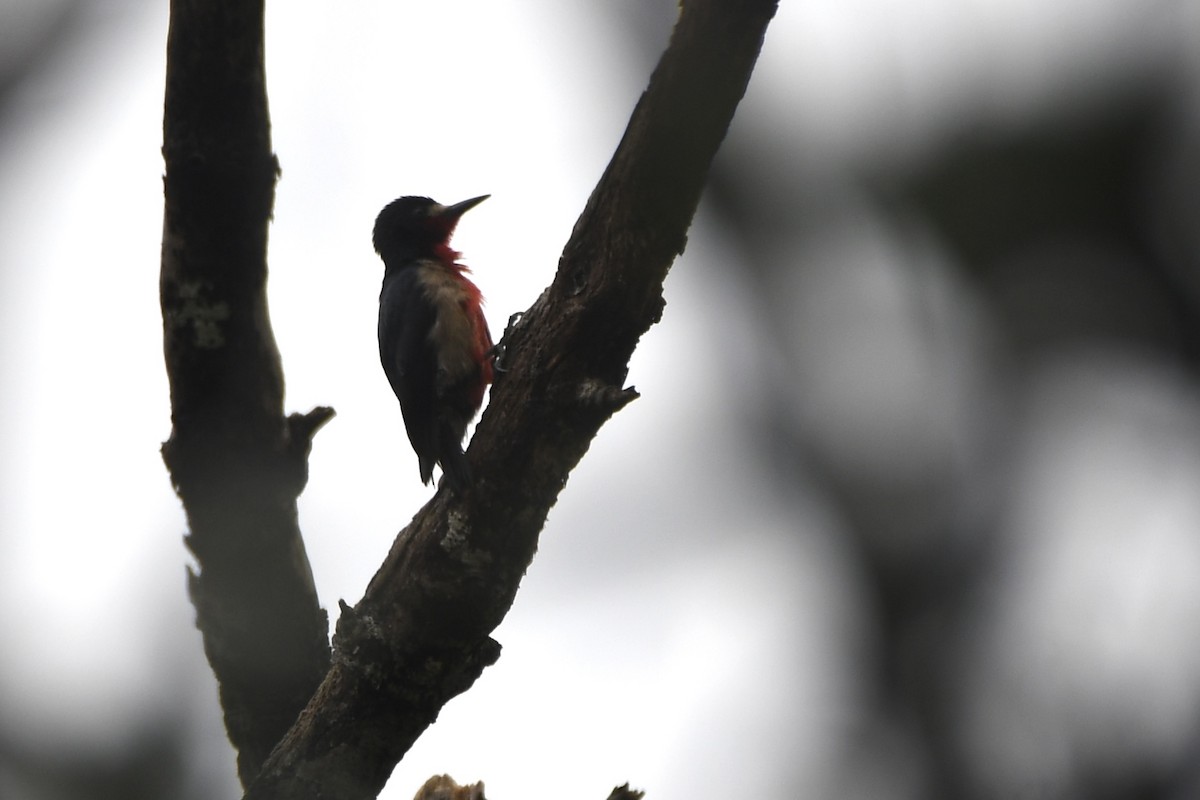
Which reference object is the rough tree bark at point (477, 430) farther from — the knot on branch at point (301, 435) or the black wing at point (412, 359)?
the black wing at point (412, 359)

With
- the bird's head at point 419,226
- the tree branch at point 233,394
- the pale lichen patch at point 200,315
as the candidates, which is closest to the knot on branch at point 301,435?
the tree branch at point 233,394

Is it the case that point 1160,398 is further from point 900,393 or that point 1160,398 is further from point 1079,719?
point 1079,719

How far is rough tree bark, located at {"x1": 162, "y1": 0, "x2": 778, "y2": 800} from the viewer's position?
341cm

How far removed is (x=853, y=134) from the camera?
1.45m

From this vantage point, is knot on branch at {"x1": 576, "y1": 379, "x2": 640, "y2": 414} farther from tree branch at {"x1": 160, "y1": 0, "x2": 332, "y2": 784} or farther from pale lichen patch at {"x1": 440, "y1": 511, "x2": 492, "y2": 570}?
tree branch at {"x1": 160, "y1": 0, "x2": 332, "y2": 784}

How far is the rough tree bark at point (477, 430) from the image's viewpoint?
3408 mm

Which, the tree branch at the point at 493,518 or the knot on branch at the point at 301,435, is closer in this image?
the tree branch at the point at 493,518

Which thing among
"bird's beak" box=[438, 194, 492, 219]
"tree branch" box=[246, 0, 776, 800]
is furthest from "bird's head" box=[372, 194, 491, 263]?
"tree branch" box=[246, 0, 776, 800]

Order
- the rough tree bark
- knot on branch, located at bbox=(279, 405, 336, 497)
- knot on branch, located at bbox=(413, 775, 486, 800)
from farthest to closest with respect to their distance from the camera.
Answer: knot on branch, located at bbox=(279, 405, 336, 497) → knot on branch, located at bbox=(413, 775, 486, 800) → the rough tree bark

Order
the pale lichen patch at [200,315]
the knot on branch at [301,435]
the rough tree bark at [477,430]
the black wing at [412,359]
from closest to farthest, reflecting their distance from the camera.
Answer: the rough tree bark at [477,430] < the pale lichen patch at [200,315] < the knot on branch at [301,435] < the black wing at [412,359]

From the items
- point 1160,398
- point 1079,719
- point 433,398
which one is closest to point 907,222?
point 1160,398

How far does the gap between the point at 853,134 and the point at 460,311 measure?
488cm

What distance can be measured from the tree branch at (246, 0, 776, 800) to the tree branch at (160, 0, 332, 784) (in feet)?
1.76

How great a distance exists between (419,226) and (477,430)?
3.73m
